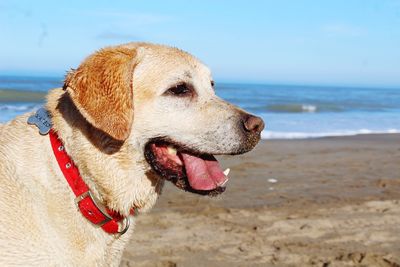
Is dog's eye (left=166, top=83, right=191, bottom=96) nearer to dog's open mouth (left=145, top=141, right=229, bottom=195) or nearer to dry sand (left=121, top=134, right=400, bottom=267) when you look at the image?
dog's open mouth (left=145, top=141, right=229, bottom=195)

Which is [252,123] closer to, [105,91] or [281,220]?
[105,91]

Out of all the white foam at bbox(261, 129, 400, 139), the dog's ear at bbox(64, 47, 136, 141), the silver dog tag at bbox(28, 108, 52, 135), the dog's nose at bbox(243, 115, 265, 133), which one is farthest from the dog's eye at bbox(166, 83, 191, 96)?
the white foam at bbox(261, 129, 400, 139)

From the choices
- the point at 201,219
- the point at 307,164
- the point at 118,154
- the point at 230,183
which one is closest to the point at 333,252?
the point at 201,219

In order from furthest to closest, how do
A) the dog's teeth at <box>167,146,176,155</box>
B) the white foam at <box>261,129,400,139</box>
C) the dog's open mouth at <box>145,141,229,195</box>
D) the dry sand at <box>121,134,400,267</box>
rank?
the white foam at <box>261,129,400,139</box> → the dry sand at <box>121,134,400,267</box> → the dog's teeth at <box>167,146,176,155</box> → the dog's open mouth at <box>145,141,229,195</box>

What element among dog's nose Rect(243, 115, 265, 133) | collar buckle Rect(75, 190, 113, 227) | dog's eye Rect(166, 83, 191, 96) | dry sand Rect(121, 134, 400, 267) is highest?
dog's eye Rect(166, 83, 191, 96)

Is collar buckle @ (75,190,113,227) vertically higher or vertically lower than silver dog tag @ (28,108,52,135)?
lower

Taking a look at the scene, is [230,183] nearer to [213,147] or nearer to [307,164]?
[307,164]

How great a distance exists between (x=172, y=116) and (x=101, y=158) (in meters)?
0.52

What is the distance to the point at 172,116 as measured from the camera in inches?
138

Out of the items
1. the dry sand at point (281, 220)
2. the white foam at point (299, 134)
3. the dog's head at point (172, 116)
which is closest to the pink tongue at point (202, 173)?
the dog's head at point (172, 116)

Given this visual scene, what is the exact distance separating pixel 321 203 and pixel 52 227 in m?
5.98

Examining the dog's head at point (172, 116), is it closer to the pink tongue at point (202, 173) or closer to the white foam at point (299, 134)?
the pink tongue at point (202, 173)

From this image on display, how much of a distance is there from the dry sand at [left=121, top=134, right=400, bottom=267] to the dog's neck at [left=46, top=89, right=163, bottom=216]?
9.17 feet

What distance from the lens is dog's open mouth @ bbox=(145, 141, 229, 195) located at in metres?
3.41
